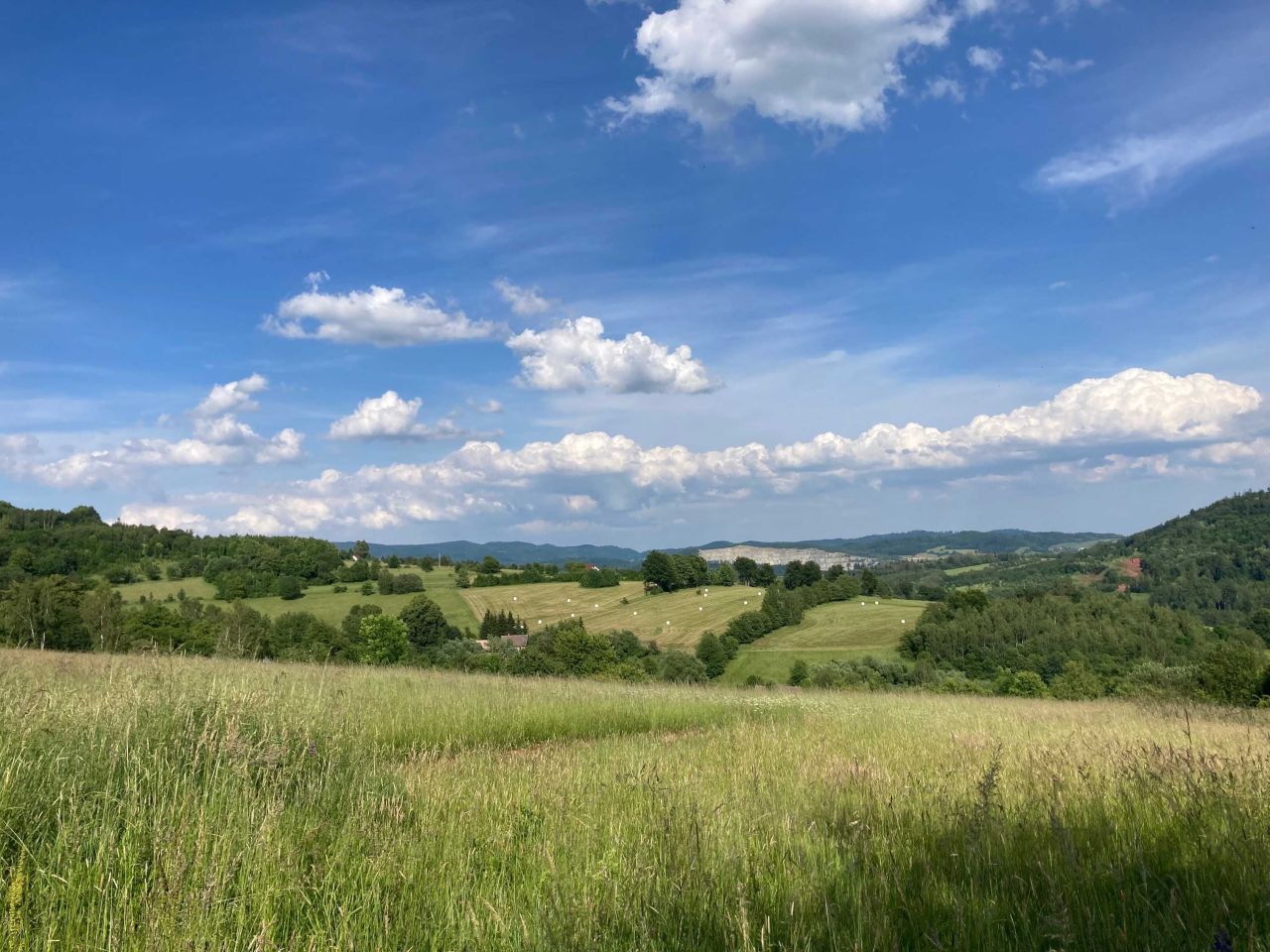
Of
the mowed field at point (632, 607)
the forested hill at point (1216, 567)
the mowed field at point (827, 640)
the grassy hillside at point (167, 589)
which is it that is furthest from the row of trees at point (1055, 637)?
the grassy hillside at point (167, 589)

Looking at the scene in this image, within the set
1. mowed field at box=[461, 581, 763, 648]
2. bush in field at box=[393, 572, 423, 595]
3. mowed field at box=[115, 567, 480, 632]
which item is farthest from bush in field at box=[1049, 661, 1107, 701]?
bush in field at box=[393, 572, 423, 595]

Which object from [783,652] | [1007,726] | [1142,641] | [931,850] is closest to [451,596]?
[783,652]

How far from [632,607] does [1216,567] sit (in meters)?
138

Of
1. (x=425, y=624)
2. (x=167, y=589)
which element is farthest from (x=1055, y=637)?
(x=167, y=589)

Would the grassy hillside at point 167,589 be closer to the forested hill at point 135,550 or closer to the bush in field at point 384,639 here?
the forested hill at point 135,550

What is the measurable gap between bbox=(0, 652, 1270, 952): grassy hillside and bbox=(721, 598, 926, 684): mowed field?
235ft

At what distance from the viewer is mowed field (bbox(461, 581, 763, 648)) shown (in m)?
97.1

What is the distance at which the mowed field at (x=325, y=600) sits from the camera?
96062 mm

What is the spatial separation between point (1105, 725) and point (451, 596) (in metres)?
105

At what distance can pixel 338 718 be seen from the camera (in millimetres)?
8320

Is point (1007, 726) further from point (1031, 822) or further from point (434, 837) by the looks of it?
point (434, 837)

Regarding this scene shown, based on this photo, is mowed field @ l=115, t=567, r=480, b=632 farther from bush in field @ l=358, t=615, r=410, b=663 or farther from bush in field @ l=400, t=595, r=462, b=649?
bush in field @ l=358, t=615, r=410, b=663

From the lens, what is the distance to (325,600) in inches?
4122

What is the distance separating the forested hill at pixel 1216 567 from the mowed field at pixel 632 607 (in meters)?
78.9
